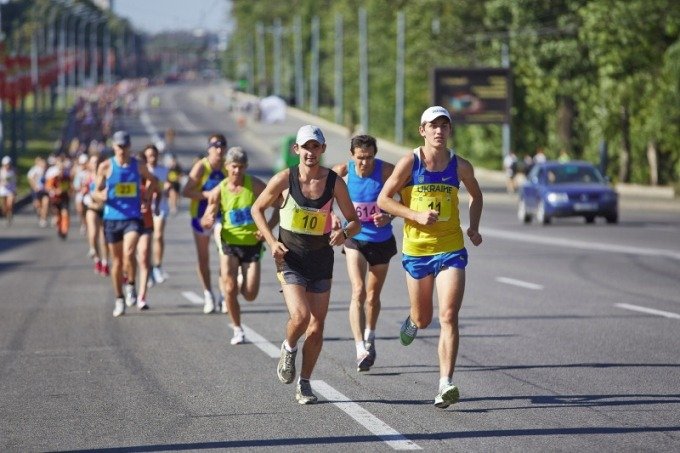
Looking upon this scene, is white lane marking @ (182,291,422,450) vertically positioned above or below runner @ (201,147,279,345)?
below

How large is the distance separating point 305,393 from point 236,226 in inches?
165

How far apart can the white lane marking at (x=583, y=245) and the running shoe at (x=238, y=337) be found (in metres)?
13.0

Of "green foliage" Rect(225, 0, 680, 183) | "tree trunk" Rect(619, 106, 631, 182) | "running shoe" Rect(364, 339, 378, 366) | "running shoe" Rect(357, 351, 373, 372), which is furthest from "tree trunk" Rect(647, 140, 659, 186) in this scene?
"running shoe" Rect(357, 351, 373, 372)

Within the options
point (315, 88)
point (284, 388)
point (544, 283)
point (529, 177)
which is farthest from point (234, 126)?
point (284, 388)

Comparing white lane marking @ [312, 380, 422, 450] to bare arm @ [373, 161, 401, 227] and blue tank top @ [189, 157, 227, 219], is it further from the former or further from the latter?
blue tank top @ [189, 157, 227, 219]

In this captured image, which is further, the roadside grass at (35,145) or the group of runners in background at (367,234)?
the roadside grass at (35,145)

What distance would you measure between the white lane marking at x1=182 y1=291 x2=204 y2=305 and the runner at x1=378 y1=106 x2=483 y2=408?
8115mm

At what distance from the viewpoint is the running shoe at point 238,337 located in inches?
549

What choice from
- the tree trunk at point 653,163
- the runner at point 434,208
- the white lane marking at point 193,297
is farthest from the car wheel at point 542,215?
the runner at point 434,208

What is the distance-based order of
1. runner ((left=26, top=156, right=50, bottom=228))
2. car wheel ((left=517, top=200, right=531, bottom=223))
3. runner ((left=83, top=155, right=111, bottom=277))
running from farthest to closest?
1. runner ((left=26, top=156, right=50, bottom=228))
2. car wheel ((left=517, top=200, right=531, bottom=223))
3. runner ((left=83, top=155, right=111, bottom=277))

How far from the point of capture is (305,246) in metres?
10.5

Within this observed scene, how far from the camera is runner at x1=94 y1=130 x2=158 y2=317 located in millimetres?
17062

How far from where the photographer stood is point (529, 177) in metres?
40.2

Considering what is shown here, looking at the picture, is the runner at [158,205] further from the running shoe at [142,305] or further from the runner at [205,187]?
the runner at [205,187]
